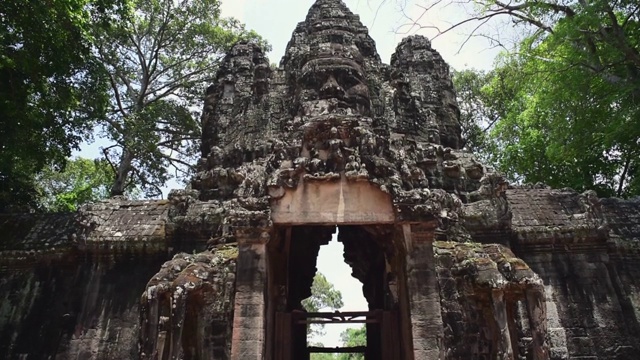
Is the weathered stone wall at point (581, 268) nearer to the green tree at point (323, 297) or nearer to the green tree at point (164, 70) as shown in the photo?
the green tree at point (164, 70)

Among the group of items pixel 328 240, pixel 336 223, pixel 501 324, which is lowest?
pixel 501 324

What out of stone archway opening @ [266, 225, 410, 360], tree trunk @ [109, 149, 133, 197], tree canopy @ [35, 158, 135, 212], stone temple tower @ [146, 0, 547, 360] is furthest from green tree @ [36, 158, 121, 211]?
stone archway opening @ [266, 225, 410, 360]

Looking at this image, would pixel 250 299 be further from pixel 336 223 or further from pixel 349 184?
pixel 349 184

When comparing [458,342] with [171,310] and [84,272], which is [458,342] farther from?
[84,272]

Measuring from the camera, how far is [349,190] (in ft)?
23.2

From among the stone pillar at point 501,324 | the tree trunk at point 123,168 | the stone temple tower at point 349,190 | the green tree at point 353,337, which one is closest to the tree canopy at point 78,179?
the tree trunk at point 123,168

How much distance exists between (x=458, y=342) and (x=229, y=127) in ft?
21.3

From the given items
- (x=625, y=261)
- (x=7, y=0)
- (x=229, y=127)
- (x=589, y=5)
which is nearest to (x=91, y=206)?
(x=229, y=127)

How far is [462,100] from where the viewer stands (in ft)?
83.9

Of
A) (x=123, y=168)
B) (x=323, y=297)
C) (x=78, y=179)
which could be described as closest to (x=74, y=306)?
(x=123, y=168)

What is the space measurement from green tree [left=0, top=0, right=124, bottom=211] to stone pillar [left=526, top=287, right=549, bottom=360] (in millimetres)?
10205

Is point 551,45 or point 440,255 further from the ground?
point 551,45

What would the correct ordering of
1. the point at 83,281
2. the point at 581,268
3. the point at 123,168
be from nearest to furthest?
the point at 581,268
the point at 83,281
the point at 123,168

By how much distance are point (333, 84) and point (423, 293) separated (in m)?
5.09
